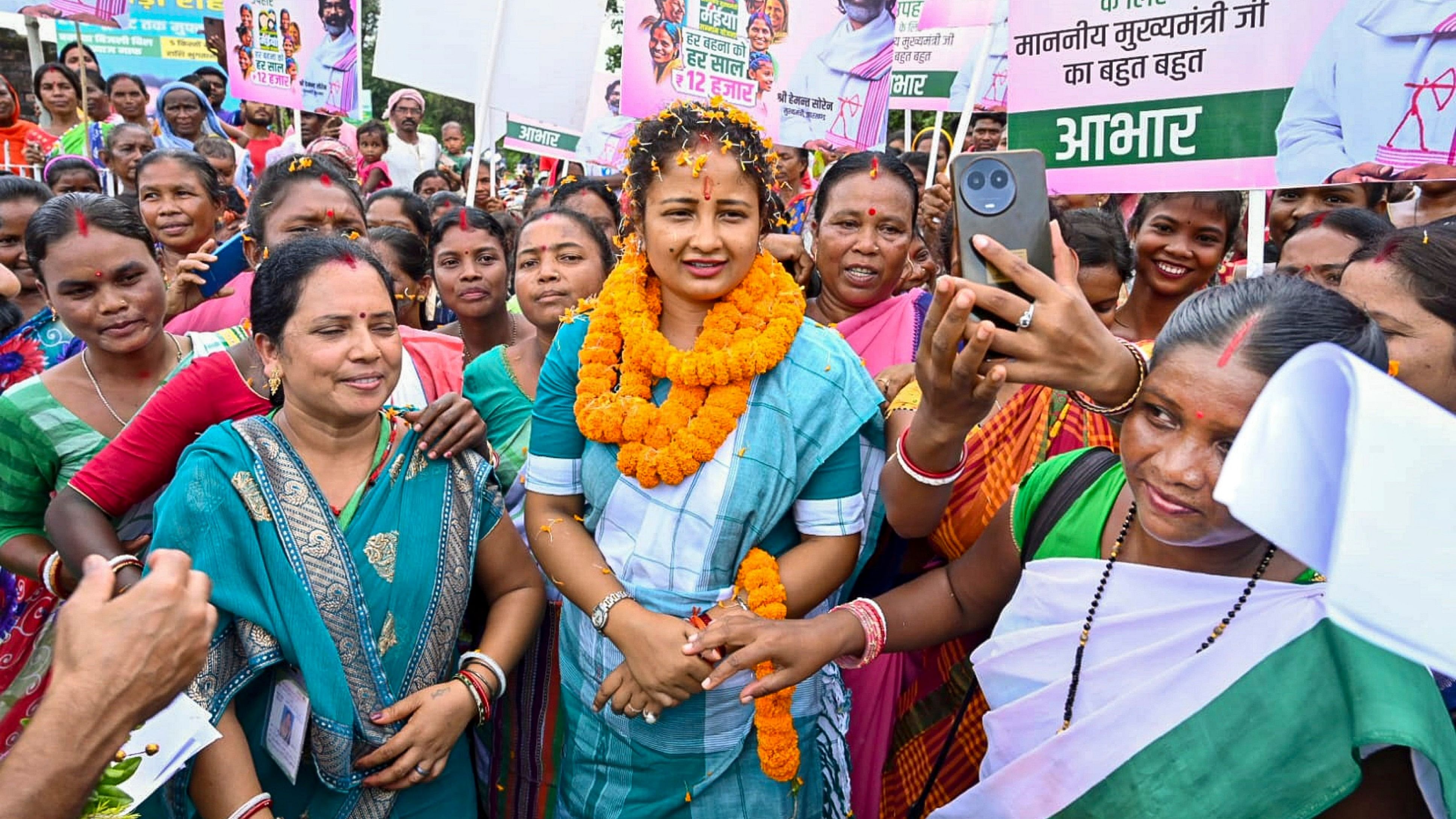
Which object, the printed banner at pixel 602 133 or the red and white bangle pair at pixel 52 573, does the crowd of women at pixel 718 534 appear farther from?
the printed banner at pixel 602 133

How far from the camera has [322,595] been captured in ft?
6.85

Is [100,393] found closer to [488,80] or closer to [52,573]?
[52,573]

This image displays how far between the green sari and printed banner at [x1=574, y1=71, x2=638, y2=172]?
4.97 m

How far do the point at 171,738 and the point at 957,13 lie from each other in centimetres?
623

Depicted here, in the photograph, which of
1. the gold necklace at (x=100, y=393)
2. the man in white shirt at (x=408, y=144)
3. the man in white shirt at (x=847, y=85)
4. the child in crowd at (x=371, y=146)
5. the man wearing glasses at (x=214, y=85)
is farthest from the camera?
the man wearing glasses at (x=214, y=85)

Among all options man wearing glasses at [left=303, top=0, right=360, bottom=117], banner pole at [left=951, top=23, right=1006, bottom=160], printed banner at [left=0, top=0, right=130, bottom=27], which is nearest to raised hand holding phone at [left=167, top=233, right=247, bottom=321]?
banner pole at [left=951, top=23, right=1006, bottom=160]

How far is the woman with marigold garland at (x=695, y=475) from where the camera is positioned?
84.1 inches

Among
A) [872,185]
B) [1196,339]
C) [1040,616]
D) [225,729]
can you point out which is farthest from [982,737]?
[872,185]

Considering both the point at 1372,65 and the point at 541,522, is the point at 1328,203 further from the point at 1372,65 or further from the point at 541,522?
the point at 541,522

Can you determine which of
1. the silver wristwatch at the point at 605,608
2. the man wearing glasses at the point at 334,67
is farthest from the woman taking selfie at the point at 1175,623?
the man wearing glasses at the point at 334,67

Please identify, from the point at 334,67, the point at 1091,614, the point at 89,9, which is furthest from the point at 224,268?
the point at 89,9

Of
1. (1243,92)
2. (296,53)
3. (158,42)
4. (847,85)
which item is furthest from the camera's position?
(158,42)

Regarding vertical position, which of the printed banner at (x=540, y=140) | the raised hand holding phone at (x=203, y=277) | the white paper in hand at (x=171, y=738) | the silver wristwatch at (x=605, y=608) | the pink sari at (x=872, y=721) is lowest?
the pink sari at (x=872, y=721)

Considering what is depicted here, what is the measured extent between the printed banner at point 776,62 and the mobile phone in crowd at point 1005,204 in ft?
16.0
